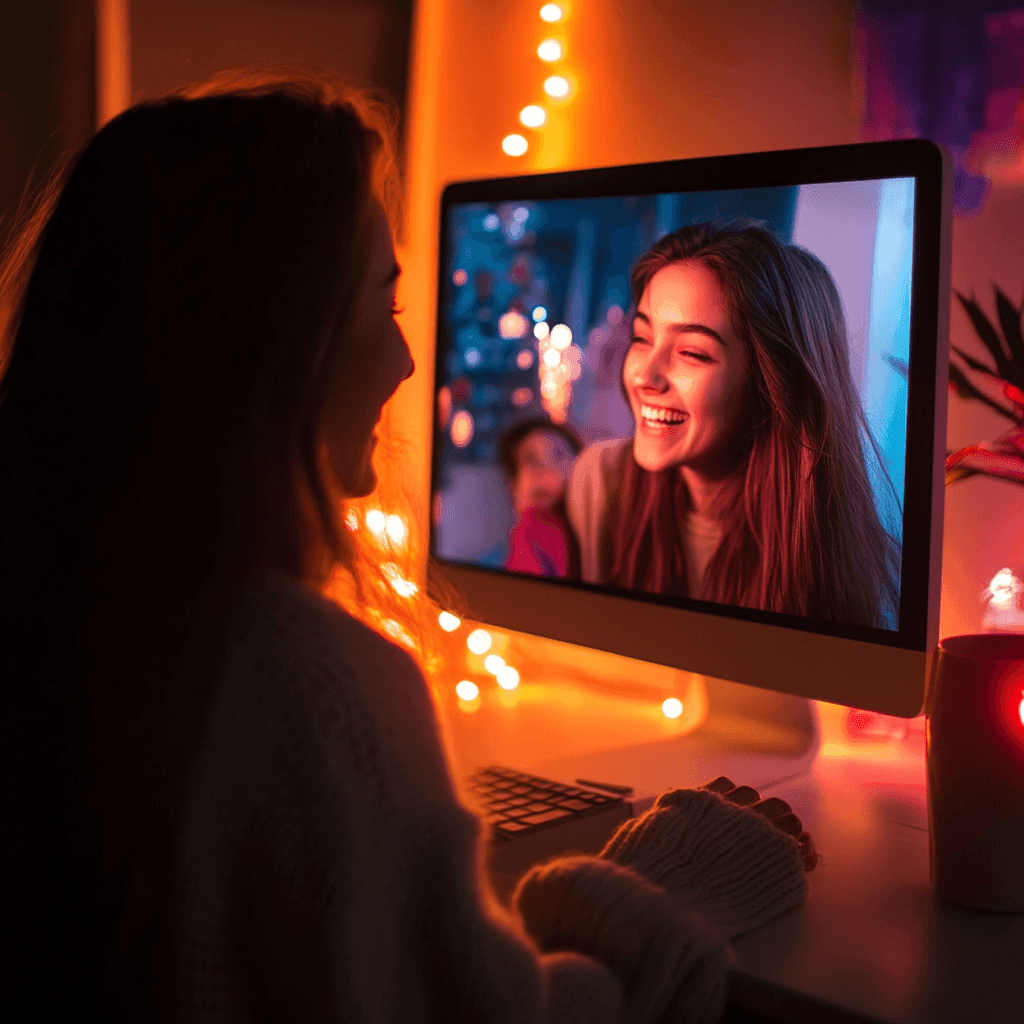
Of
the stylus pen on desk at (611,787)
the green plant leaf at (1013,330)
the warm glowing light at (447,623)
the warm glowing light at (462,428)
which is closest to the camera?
the stylus pen on desk at (611,787)

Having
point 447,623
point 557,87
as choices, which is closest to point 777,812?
point 447,623

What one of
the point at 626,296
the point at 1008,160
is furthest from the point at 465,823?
the point at 1008,160

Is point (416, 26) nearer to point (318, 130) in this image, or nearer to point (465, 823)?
point (318, 130)

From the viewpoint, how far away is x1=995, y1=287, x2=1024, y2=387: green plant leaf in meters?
1.06

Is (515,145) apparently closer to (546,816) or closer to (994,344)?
(994,344)

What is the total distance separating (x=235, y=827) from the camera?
468 mm

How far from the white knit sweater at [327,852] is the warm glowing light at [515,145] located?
1.22 meters

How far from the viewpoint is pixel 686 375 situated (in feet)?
3.17

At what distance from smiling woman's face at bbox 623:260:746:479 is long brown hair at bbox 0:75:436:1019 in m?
0.46

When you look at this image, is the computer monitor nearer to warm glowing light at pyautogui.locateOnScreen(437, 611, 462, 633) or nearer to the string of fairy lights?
warm glowing light at pyautogui.locateOnScreen(437, 611, 462, 633)

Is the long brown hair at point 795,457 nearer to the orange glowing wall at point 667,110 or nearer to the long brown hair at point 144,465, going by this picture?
the orange glowing wall at point 667,110

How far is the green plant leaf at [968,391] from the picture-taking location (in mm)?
1086

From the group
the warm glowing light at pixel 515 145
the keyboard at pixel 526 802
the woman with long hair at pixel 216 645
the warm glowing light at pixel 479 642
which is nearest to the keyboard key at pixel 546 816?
the keyboard at pixel 526 802

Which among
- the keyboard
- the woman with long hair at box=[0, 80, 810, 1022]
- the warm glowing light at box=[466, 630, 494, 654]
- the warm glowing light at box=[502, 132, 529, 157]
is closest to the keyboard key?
the keyboard
